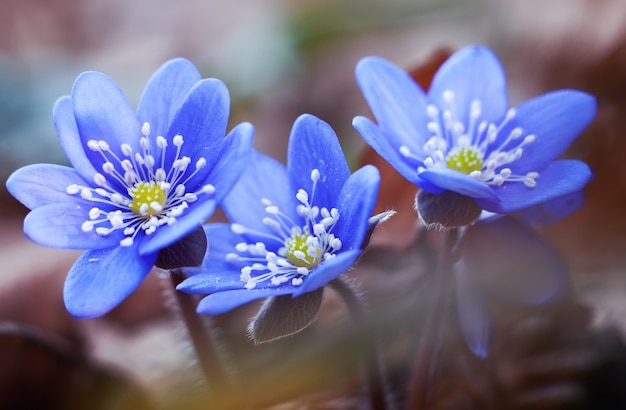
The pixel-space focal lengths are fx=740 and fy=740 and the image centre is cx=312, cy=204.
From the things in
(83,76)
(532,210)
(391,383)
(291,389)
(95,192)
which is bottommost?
(391,383)

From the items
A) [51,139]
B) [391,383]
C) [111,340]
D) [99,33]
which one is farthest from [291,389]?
[99,33]

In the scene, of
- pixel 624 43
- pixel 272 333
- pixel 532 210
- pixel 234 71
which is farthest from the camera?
pixel 234 71

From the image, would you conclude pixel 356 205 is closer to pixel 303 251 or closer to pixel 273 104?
pixel 303 251

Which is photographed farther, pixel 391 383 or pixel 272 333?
pixel 391 383

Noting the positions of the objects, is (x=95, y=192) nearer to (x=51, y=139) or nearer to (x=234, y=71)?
(x=51, y=139)

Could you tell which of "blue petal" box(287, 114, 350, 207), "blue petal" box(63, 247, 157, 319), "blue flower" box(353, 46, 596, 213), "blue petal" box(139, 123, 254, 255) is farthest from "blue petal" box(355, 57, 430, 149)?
"blue petal" box(63, 247, 157, 319)

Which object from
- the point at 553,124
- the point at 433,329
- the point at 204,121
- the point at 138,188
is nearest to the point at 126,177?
the point at 138,188

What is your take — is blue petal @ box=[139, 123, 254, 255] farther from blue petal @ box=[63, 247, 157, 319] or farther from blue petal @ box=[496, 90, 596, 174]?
blue petal @ box=[496, 90, 596, 174]
